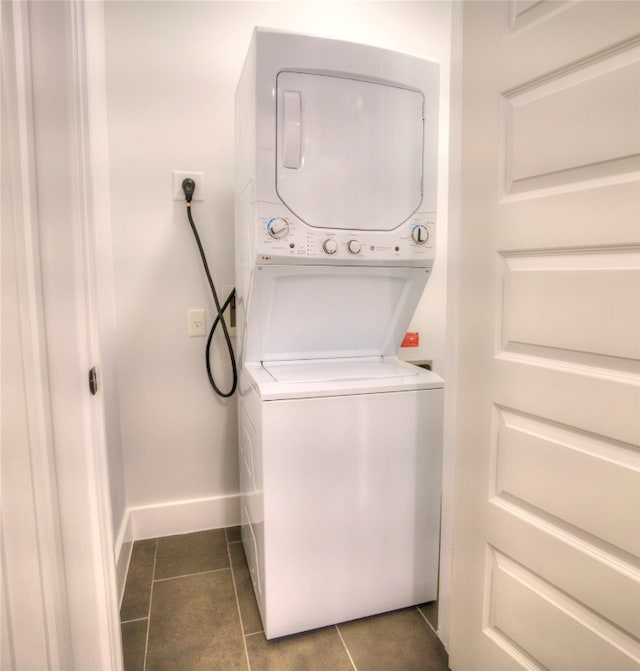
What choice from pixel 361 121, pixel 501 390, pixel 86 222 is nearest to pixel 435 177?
pixel 361 121

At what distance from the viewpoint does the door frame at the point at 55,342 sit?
79 centimetres

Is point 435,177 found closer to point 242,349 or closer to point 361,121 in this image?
point 361,121

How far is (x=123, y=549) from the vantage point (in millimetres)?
1688

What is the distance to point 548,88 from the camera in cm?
93

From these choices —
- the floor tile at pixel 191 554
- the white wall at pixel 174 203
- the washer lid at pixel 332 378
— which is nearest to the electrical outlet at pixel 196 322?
the white wall at pixel 174 203

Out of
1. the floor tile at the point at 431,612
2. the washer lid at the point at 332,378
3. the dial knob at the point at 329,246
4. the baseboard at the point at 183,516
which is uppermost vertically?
the dial knob at the point at 329,246

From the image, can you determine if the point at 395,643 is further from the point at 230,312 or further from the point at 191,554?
the point at 230,312

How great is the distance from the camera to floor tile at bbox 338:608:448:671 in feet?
4.30

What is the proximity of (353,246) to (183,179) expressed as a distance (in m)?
0.89

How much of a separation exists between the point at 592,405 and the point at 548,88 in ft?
2.21

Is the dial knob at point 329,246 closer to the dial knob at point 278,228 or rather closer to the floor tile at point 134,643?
the dial knob at point 278,228

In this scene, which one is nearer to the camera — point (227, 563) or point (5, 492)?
point (5, 492)

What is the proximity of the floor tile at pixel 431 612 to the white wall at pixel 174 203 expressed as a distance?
0.95 m

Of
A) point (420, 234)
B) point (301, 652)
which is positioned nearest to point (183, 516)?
point (301, 652)
